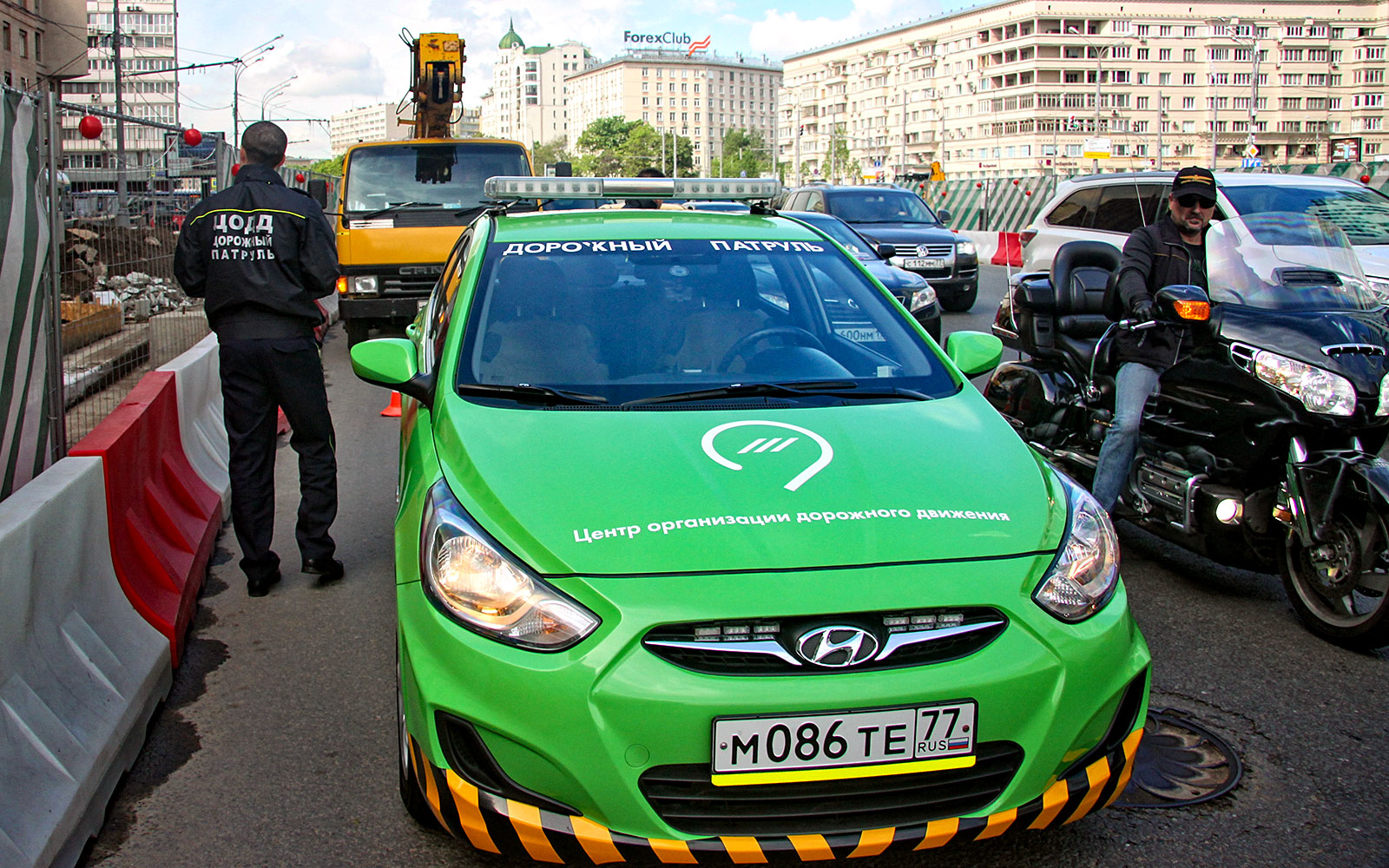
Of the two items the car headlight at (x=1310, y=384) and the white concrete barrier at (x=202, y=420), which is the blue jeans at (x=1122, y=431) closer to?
the car headlight at (x=1310, y=384)

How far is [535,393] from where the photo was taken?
11.0ft

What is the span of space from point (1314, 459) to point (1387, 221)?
6.74 metres

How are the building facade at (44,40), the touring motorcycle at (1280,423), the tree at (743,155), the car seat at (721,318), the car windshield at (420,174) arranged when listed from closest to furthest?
1. the car seat at (721,318)
2. the touring motorcycle at (1280,423)
3. the car windshield at (420,174)
4. the building facade at (44,40)
5. the tree at (743,155)

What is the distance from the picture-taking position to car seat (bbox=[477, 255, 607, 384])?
138 inches

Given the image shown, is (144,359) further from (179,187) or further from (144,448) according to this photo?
(179,187)

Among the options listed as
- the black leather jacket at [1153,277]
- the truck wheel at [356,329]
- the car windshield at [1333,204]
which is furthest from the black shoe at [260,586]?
the car windshield at [1333,204]

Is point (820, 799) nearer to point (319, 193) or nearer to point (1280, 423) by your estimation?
point (1280, 423)

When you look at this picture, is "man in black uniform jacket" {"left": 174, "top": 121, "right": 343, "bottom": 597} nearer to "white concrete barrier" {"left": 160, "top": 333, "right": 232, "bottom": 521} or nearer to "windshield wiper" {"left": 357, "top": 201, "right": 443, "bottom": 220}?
"white concrete barrier" {"left": 160, "top": 333, "right": 232, "bottom": 521}

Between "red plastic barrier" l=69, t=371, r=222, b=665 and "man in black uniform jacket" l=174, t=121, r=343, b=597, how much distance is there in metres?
0.30

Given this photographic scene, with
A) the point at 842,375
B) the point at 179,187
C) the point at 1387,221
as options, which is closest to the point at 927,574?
the point at 842,375

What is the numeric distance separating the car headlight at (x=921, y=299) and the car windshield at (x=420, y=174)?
4512 millimetres

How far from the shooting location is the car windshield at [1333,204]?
30.9 feet

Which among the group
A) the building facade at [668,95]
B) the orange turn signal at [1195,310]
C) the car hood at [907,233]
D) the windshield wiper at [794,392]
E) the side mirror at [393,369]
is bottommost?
the windshield wiper at [794,392]

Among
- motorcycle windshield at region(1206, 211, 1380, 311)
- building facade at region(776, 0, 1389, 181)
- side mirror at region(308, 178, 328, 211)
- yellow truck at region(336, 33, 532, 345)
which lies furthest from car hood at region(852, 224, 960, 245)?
building facade at region(776, 0, 1389, 181)
